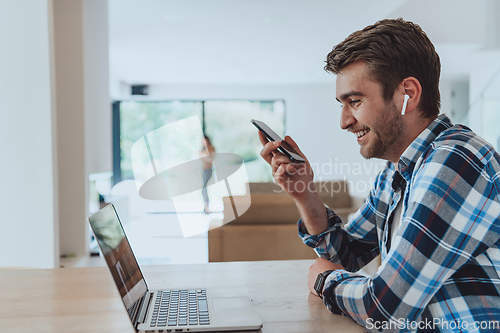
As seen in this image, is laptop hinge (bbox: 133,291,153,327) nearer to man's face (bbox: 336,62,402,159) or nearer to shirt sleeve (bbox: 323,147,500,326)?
shirt sleeve (bbox: 323,147,500,326)

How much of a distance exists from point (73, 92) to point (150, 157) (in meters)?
6.80

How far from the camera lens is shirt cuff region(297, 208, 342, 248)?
1144 mm

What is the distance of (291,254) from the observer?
8.01 ft

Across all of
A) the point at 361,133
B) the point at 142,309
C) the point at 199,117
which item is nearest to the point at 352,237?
the point at 361,133

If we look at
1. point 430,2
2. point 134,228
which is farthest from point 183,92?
point 430,2

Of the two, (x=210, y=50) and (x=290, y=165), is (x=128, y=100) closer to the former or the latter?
(x=210, y=50)

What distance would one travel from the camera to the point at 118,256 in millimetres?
882

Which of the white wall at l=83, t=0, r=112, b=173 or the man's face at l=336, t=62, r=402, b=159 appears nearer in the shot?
the man's face at l=336, t=62, r=402, b=159

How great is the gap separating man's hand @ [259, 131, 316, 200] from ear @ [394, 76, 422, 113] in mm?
263

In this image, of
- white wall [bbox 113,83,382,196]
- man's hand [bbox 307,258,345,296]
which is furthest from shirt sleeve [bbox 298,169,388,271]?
white wall [bbox 113,83,382,196]

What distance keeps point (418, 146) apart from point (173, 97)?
380 inches

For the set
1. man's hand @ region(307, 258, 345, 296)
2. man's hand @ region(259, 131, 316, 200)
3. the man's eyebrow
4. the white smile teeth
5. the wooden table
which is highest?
the man's eyebrow

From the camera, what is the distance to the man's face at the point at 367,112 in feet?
3.01

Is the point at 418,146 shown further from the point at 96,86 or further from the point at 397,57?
the point at 96,86
